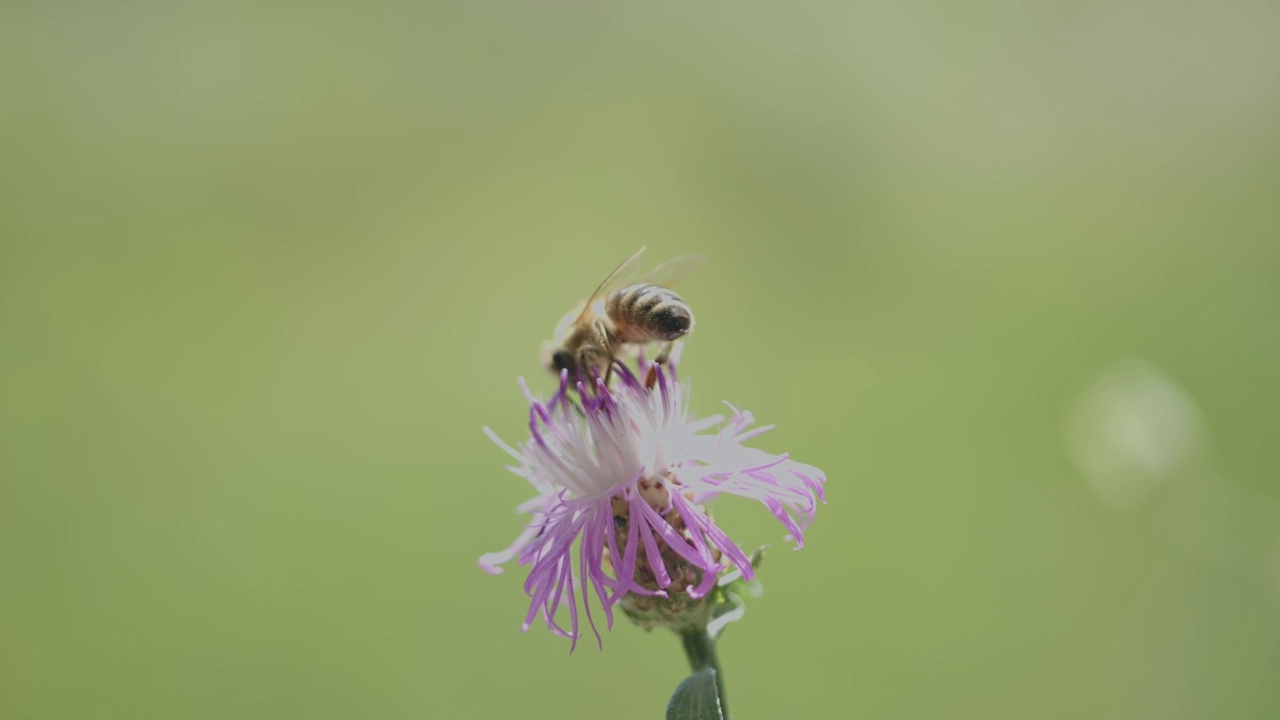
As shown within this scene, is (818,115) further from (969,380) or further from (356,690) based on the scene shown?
(356,690)

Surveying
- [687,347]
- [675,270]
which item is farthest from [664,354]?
[687,347]

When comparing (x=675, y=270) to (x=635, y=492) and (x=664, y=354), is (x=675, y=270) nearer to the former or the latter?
(x=664, y=354)

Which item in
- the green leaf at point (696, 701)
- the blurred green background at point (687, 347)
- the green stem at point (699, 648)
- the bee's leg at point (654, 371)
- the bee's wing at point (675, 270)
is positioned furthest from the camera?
the blurred green background at point (687, 347)

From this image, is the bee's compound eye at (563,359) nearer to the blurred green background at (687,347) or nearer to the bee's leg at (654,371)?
the bee's leg at (654,371)

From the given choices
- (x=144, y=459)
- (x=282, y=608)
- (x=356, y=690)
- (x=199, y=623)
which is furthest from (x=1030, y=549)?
(x=144, y=459)

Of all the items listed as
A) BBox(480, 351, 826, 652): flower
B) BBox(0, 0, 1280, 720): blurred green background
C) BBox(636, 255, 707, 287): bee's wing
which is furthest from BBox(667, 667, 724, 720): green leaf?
BBox(0, 0, 1280, 720): blurred green background

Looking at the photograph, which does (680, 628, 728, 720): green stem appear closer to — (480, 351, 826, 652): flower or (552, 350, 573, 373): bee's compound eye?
(480, 351, 826, 652): flower

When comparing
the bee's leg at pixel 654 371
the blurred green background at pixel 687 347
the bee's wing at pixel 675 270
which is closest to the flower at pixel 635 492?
the bee's leg at pixel 654 371
